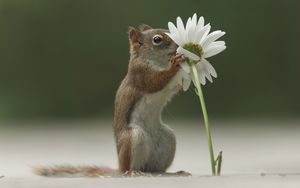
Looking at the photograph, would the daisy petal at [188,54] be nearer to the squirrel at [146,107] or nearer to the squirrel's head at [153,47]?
the squirrel at [146,107]

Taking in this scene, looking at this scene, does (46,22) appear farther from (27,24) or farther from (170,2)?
(170,2)

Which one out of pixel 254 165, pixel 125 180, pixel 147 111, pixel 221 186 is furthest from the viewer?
pixel 254 165

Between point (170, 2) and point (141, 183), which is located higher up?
point (170, 2)

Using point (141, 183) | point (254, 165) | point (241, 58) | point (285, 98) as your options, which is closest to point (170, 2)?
point (241, 58)

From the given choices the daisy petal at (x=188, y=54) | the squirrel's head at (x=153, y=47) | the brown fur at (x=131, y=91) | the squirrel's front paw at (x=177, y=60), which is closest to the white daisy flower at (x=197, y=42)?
the daisy petal at (x=188, y=54)

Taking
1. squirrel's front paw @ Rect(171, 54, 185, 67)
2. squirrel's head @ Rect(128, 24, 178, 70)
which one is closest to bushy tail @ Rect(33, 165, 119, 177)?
squirrel's head @ Rect(128, 24, 178, 70)

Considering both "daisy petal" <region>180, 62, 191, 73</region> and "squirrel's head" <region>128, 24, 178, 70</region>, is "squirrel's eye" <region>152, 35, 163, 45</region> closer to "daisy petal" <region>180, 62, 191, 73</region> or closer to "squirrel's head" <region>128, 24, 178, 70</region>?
"squirrel's head" <region>128, 24, 178, 70</region>
